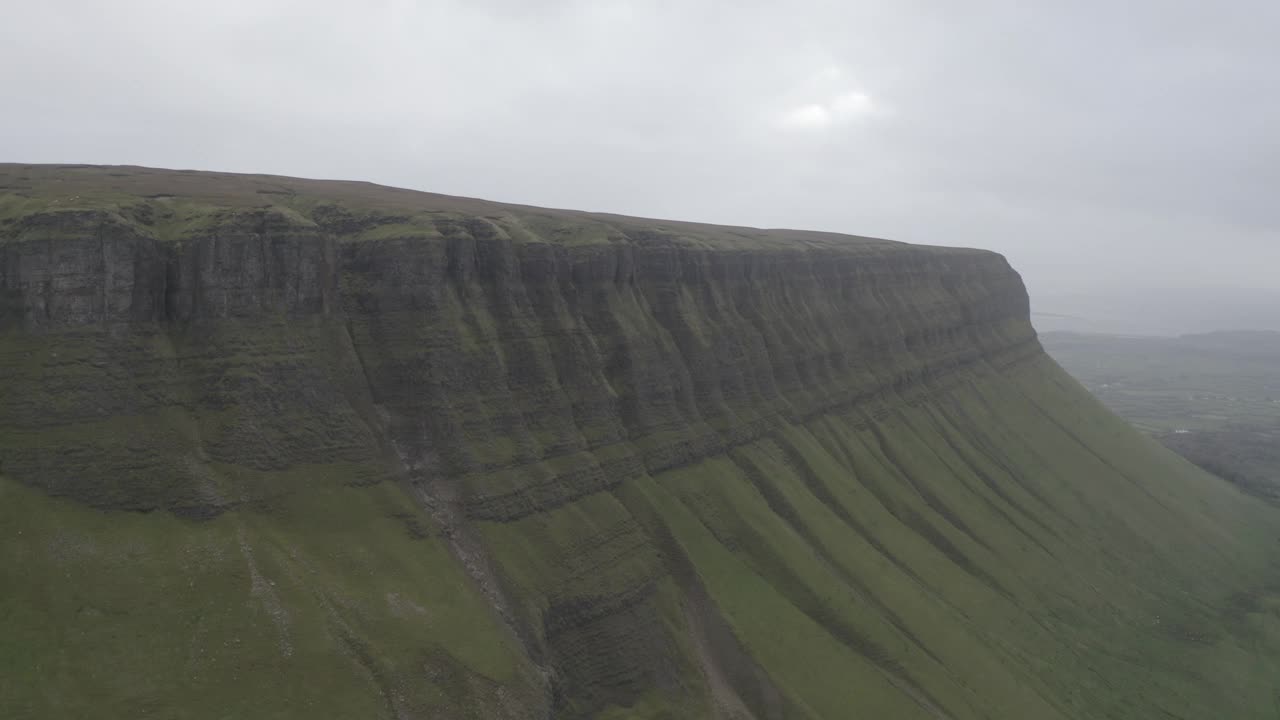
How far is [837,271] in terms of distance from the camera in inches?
4060

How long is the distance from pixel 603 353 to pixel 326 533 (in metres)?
28.4

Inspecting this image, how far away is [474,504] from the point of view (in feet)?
161

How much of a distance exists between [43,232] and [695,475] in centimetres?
4688

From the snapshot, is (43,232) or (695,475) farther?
(695,475)

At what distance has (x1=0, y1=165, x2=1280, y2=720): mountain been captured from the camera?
124 ft

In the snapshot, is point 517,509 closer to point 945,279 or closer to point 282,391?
point 282,391

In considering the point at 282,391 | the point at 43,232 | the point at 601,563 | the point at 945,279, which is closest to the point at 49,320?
the point at 43,232

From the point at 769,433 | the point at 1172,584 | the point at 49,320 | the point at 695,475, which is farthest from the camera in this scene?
the point at 1172,584

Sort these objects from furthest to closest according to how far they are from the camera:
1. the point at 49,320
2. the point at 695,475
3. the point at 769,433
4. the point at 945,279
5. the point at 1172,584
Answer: the point at 945,279 < the point at 1172,584 < the point at 769,433 < the point at 695,475 < the point at 49,320

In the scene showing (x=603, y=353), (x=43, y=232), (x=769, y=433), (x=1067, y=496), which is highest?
(x=43, y=232)

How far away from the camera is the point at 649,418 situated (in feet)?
213

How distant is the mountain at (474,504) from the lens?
3791 cm

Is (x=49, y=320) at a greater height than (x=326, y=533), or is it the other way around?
(x=49, y=320)

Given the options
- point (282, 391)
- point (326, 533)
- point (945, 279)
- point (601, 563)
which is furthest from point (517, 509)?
point (945, 279)
